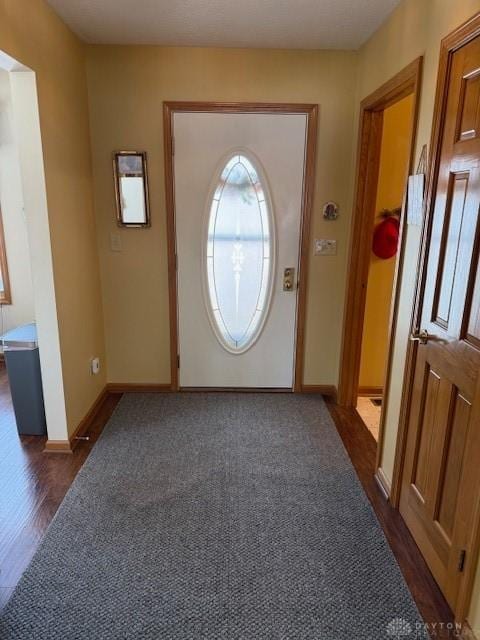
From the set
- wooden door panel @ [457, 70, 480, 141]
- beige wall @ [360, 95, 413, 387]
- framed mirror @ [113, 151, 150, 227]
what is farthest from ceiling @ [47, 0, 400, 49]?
wooden door panel @ [457, 70, 480, 141]

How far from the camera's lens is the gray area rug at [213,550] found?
60.4 inches

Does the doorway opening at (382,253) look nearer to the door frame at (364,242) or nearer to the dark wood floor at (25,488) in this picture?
the door frame at (364,242)

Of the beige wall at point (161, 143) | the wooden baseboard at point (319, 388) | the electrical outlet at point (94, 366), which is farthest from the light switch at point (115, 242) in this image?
the wooden baseboard at point (319, 388)

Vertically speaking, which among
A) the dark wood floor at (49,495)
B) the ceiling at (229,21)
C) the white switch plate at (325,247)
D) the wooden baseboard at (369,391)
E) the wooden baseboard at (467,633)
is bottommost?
the dark wood floor at (49,495)

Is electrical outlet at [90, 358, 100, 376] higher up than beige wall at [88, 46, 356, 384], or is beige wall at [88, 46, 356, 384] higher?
beige wall at [88, 46, 356, 384]

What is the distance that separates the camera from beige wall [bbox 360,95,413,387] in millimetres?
3021

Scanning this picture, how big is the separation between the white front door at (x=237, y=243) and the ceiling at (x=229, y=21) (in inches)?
17.7

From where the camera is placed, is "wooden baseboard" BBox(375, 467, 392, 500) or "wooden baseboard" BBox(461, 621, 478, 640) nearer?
"wooden baseboard" BBox(461, 621, 478, 640)

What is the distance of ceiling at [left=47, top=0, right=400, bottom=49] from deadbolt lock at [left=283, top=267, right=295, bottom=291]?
148cm

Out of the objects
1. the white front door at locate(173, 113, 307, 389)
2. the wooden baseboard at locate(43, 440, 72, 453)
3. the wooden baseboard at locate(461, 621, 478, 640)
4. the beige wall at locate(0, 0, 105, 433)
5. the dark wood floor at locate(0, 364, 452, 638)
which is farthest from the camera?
the white front door at locate(173, 113, 307, 389)

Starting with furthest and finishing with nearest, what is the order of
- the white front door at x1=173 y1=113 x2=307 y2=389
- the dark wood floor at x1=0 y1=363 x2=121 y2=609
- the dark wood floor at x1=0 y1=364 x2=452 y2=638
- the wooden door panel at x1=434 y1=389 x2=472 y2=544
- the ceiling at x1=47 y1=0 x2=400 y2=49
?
1. the white front door at x1=173 y1=113 x2=307 y2=389
2. the ceiling at x1=47 y1=0 x2=400 y2=49
3. the dark wood floor at x1=0 y1=363 x2=121 y2=609
4. the dark wood floor at x1=0 y1=364 x2=452 y2=638
5. the wooden door panel at x1=434 y1=389 x2=472 y2=544

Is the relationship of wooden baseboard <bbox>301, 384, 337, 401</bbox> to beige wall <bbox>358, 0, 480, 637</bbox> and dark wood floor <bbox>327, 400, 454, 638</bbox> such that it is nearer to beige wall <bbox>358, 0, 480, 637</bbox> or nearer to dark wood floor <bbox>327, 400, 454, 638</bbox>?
dark wood floor <bbox>327, 400, 454, 638</bbox>

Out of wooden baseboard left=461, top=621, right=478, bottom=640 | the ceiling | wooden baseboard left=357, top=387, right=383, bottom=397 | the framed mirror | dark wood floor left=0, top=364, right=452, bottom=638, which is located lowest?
dark wood floor left=0, top=364, right=452, bottom=638

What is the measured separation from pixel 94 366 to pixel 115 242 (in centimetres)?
92
